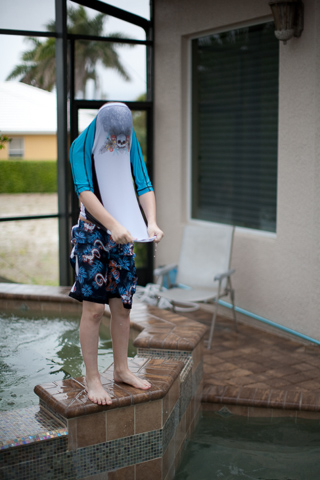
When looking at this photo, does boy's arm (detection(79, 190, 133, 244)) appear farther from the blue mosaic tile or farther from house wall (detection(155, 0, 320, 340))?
house wall (detection(155, 0, 320, 340))

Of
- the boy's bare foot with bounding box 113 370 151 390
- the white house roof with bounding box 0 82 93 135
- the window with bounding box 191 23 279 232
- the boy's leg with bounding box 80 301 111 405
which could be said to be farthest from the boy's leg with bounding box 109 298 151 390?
the white house roof with bounding box 0 82 93 135

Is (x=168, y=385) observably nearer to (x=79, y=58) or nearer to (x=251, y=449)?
(x=251, y=449)

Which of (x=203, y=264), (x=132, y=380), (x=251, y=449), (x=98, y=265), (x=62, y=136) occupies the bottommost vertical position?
(x=251, y=449)

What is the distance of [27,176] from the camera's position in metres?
12.9

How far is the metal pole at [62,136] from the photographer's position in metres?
6.06

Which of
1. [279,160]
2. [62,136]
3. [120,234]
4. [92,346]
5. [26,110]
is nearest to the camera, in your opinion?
[120,234]

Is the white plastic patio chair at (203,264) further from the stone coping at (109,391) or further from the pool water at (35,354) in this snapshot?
the stone coping at (109,391)

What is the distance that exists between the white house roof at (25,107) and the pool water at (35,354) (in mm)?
2352

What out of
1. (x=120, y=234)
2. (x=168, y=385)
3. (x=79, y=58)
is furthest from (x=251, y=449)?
(x=79, y=58)

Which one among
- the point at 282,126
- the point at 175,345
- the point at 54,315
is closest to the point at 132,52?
the point at 282,126

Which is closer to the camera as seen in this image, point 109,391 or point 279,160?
point 109,391

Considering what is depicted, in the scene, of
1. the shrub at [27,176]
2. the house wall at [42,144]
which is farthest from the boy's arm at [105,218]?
the shrub at [27,176]

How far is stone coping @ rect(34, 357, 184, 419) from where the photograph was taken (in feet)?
8.75

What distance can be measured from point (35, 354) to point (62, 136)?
2891 millimetres
